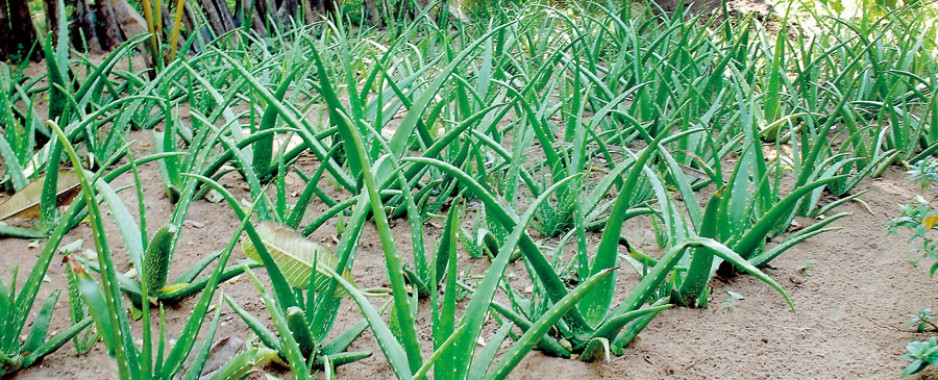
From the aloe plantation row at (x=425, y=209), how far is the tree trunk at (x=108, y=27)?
0.45m

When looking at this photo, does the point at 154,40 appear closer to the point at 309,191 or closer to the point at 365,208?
the point at 309,191

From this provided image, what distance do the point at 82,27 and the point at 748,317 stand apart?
9.83 feet

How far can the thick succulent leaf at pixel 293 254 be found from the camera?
145 cm

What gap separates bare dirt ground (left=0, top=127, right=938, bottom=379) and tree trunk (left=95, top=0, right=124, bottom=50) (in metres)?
1.70

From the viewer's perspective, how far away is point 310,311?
139cm

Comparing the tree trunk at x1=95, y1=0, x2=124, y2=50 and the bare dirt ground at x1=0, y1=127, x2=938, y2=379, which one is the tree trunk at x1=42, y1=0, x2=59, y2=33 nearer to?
the tree trunk at x1=95, y1=0, x2=124, y2=50

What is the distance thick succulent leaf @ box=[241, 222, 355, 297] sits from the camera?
1.45 metres

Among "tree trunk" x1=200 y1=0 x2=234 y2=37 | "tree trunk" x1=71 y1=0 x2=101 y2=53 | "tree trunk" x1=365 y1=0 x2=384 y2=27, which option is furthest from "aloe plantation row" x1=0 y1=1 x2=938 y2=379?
"tree trunk" x1=365 y1=0 x2=384 y2=27

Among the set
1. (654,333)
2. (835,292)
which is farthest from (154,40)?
(835,292)

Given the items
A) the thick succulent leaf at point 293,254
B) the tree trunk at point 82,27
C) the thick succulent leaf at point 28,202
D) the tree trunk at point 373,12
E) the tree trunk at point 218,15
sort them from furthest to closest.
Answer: the tree trunk at point 373,12
the tree trunk at point 218,15
the tree trunk at point 82,27
the thick succulent leaf at point 28,202
the thick succulent leaf at point 293,254

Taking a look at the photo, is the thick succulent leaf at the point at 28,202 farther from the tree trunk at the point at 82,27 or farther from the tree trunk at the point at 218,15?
the tree trunk at the point at 218,15

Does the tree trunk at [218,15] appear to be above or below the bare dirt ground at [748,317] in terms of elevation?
above

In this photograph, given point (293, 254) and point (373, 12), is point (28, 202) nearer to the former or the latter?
point (293, 254)

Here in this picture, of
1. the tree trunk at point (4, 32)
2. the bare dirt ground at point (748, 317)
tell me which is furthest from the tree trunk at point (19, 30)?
the bare dirt ground at point (748, 317)
